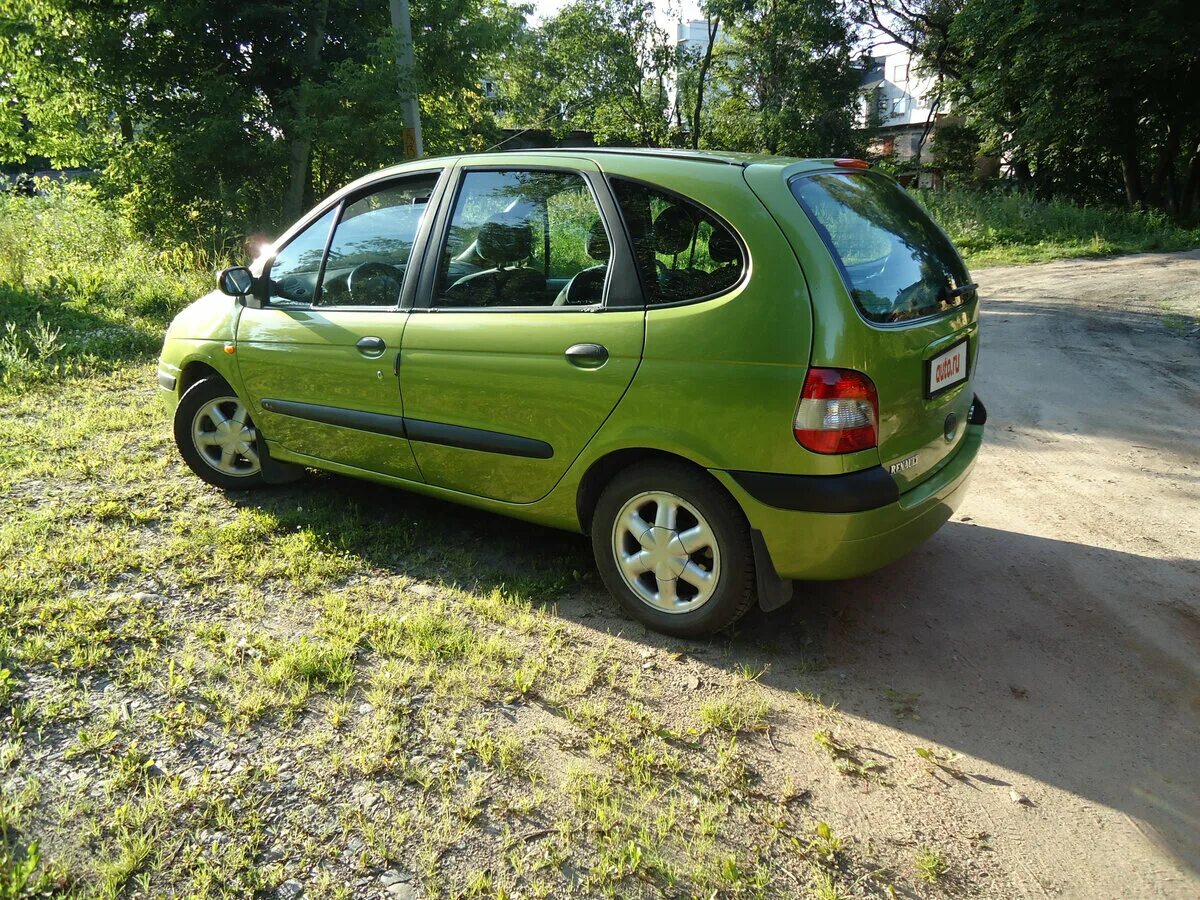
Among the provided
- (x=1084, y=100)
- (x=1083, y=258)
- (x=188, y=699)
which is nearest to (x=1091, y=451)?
(x=188, y=699)

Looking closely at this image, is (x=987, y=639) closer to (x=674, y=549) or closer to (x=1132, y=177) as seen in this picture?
(x=674, y=549)

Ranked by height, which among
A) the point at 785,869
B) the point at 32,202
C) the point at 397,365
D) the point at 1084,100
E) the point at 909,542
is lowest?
the point at 785,869

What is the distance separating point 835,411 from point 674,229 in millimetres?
949

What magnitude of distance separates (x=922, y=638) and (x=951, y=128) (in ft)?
103

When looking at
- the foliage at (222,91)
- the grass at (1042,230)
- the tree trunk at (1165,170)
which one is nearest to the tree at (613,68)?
the grass at (1042,230)

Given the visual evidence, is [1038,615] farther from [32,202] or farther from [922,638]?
[32,202]

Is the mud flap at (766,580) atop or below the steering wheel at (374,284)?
below

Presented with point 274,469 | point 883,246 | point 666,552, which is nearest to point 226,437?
point 274,469

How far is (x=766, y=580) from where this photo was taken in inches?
120

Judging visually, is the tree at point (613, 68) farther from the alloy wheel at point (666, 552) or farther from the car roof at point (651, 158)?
the alloy wheel at point (666, 552)

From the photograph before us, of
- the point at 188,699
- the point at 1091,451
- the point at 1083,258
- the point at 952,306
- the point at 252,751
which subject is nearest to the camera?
the point at 252,751

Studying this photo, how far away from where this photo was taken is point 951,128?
Answer: 1169 inches

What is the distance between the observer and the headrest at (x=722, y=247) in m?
2.94

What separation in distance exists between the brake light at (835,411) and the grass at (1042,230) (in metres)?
13.7
